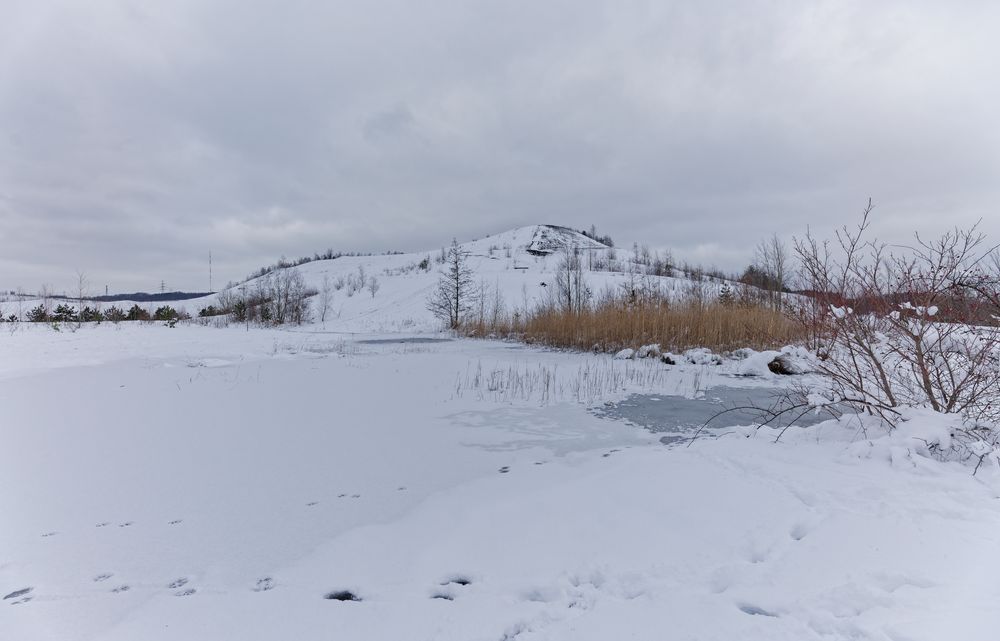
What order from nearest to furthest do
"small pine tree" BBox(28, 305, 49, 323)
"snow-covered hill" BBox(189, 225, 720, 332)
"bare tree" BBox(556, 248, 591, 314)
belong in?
"bare tree" BBox(556, 248, 591, 314), "small pine tree" BBox(28, 305, 49, 323), "snow-covered hill" BBox(189, 225, 720, 332)

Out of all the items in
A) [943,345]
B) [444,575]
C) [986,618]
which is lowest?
[444,575]

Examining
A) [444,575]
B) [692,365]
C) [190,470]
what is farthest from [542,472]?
[692,365]

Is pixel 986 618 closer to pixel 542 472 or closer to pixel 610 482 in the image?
pixel 610 482

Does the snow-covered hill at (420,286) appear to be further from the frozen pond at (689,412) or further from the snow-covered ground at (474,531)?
the snow-covered ground at (474,531)

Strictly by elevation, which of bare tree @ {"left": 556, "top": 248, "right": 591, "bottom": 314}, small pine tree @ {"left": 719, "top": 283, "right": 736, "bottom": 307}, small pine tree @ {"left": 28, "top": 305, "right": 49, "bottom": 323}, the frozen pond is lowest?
the frozen pond

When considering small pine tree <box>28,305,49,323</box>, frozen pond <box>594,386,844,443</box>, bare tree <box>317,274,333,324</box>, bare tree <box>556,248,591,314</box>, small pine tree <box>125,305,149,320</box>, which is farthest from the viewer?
bare tree <box>317,274,333,324</box>

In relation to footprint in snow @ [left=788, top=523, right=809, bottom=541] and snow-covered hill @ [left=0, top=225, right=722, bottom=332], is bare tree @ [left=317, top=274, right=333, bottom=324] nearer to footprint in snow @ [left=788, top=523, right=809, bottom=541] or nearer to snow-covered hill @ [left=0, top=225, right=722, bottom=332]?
snow-covered hill @ [left=0, top=225, right=722, bottom=332]

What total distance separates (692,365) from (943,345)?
5719mm

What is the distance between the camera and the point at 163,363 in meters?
7.76

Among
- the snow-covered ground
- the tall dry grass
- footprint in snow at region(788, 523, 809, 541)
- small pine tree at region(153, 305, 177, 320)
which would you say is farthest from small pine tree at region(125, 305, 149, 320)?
footprint in snow at region(788, 523, 809, 541)

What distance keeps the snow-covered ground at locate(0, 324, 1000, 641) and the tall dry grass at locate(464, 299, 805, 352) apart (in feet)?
22.9

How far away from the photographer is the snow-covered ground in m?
1.58

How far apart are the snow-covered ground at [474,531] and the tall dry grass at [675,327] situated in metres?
6.99

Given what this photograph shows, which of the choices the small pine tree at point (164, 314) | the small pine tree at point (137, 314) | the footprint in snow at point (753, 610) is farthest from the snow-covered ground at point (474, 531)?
the small pine tree at point (137, 314)
